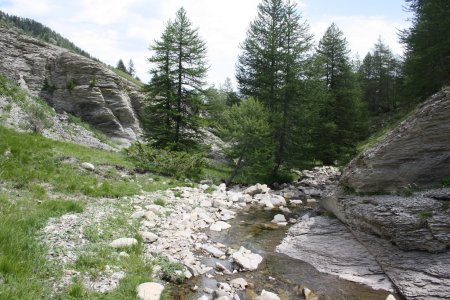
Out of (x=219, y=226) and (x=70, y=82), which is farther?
(x=70, y=82)

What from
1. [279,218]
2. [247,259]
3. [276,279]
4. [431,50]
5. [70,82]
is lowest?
[276,279]

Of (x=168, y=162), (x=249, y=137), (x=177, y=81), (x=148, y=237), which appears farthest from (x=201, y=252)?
(x=177, y=81)

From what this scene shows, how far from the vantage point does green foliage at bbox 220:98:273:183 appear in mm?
24094

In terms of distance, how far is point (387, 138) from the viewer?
13172 mm

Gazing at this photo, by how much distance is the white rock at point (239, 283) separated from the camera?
29.1ft

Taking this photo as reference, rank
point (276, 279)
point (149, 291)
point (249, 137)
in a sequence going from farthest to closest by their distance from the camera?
1. point (249, 137)
2. point (276, 279)
3. point (149, 291)

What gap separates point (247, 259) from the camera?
34.6ft

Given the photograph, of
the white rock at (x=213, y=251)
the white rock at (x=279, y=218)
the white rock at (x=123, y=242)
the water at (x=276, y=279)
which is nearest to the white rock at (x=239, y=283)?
the water at (x=276, y=279)

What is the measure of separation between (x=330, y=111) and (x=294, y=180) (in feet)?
37.3

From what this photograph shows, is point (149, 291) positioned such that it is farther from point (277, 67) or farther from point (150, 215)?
point (277, 67)

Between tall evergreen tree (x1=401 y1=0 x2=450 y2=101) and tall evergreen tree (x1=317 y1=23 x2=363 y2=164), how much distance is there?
22.2ft

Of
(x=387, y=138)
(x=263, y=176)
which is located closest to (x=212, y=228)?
(x=387, y=138)

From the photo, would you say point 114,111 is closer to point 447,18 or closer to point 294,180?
point 294,180

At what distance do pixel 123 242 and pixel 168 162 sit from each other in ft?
45.9
